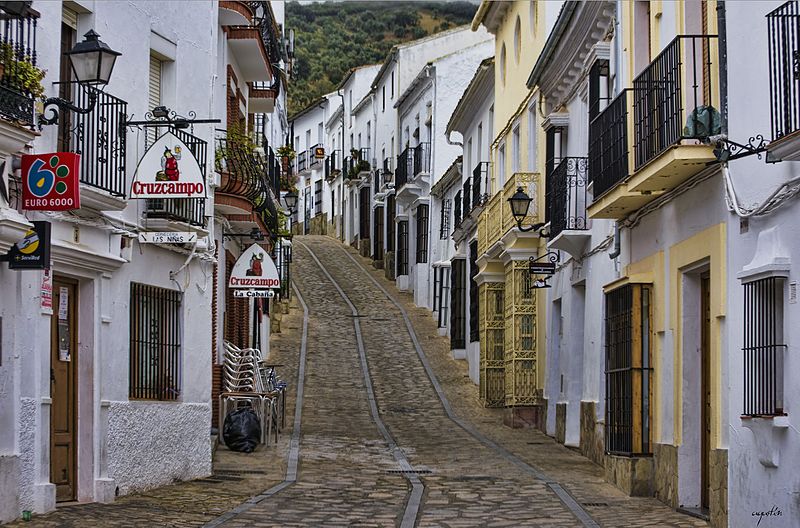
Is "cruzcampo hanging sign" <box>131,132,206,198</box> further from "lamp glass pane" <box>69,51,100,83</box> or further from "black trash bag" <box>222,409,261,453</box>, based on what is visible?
"black trash bag" <box>222,409,261,453</box>

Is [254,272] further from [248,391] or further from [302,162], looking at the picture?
[302,162]

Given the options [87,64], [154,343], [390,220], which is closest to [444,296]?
[390,220]

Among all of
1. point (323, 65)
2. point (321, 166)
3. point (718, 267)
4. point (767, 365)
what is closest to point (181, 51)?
point (718, 267)

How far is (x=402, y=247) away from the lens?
45.2 meters

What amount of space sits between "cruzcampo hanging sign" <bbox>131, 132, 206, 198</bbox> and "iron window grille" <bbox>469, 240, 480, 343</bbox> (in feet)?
54.3

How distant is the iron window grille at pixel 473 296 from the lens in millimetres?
30609

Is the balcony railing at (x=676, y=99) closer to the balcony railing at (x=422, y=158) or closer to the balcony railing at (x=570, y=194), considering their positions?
the balcony railing at (x=570, y=194)

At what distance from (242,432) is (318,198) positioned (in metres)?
51.8

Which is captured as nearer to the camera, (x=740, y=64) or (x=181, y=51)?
(x=740, y=64)

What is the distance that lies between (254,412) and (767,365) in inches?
417

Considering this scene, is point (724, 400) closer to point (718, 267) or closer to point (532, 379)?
point (718, 267)

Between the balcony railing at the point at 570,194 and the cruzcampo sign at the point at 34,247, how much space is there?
32.6 feet

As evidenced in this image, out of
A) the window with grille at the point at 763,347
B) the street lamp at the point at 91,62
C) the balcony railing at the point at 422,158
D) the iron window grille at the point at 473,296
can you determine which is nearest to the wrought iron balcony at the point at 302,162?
the balcony railing at the point at 422,158

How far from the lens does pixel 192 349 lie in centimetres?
1669
